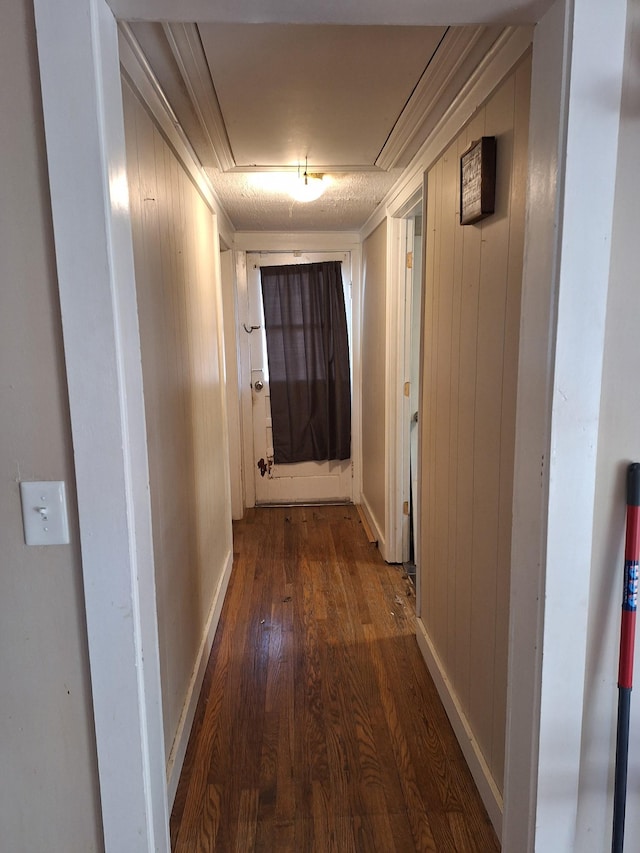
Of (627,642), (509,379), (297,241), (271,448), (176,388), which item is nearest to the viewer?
(627,642)

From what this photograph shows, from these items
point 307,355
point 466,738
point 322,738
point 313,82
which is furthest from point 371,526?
point 313,82

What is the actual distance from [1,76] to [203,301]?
5.39 ft

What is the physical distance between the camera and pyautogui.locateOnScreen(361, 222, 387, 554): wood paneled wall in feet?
10.5

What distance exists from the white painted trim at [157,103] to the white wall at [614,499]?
1076 millimetres

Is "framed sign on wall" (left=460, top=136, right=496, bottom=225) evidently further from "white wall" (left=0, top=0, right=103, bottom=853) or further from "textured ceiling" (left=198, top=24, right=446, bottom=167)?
"white wall" (left=0, top=0, right=103, bottom=853)

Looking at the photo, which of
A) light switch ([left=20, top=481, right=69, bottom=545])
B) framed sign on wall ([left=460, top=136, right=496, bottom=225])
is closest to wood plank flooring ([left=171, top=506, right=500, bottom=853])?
light switch ([left=20, top=481, right=69, bottom=545])

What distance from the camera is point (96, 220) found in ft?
2.83

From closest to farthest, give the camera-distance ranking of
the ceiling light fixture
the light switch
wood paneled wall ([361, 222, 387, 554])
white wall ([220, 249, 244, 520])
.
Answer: the light switch, the ceiling light fixture, wood paneled wall ([361, 222, 387, 554]), white wall ([220, 249, 244, 520])

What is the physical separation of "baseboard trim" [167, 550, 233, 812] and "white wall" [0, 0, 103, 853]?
58 cm

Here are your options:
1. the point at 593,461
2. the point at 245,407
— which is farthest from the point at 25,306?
the point at 245,407

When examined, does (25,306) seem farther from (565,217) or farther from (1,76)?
(565,217)

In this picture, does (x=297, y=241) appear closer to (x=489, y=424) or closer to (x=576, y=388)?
(x=489, y=424)

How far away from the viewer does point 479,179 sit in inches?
55.7

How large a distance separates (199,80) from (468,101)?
2.58 feet
